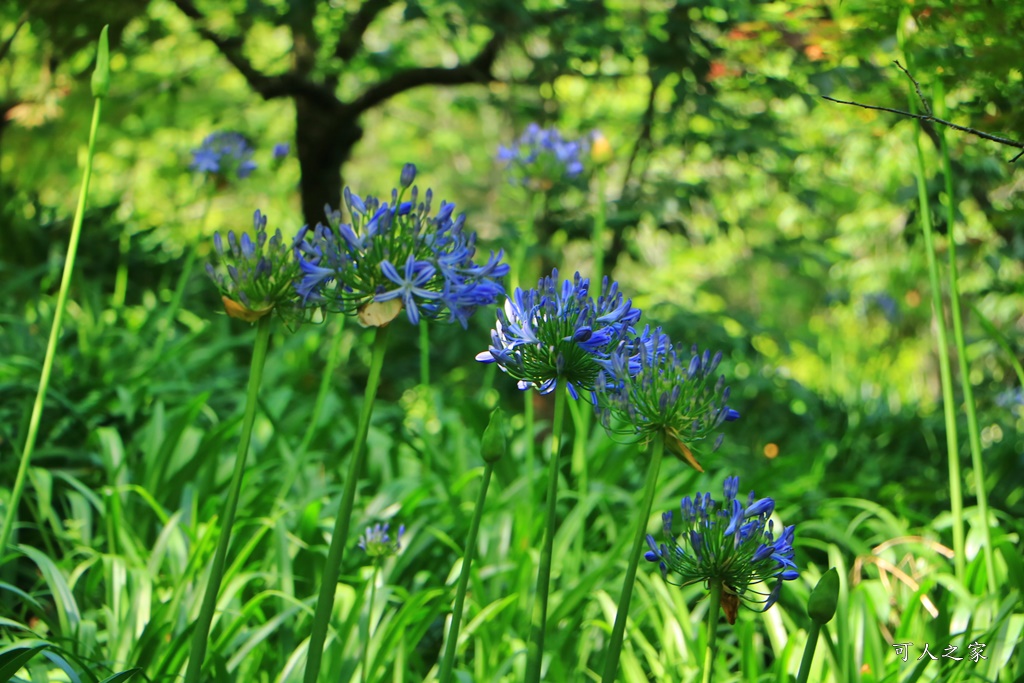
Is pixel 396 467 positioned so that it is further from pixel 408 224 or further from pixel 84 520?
pixel 408 224

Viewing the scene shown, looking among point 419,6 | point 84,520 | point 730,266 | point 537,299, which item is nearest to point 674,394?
point 537,299

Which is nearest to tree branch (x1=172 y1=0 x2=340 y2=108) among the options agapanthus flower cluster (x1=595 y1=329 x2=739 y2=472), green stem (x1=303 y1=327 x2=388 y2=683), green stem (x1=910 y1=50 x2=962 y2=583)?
green stem (x1=910 y1=50 x2=962 y2=583)

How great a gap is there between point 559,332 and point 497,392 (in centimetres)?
272

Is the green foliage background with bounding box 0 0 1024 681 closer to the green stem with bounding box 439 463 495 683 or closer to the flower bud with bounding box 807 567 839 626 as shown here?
the green stem with bounding box 439 463 495 683

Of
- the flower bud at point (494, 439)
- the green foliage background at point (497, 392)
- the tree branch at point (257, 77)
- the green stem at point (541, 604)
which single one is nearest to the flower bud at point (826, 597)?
the green stem at point (541, 604)

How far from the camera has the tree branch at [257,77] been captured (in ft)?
15.7

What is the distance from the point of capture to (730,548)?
4.24ft

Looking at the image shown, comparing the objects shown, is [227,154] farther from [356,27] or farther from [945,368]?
[945,368]

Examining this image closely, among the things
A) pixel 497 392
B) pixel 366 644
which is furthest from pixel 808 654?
pixel 497 392

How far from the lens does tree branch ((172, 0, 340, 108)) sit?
15.7 ft

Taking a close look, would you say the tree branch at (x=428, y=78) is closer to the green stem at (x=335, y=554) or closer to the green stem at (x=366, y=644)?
the green stem at (x=366, y=644)

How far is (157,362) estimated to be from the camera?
3.39 meters

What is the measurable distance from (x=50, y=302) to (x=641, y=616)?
125 inches

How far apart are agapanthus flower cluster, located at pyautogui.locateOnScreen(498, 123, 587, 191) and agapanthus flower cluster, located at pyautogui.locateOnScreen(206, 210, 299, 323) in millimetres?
1505
